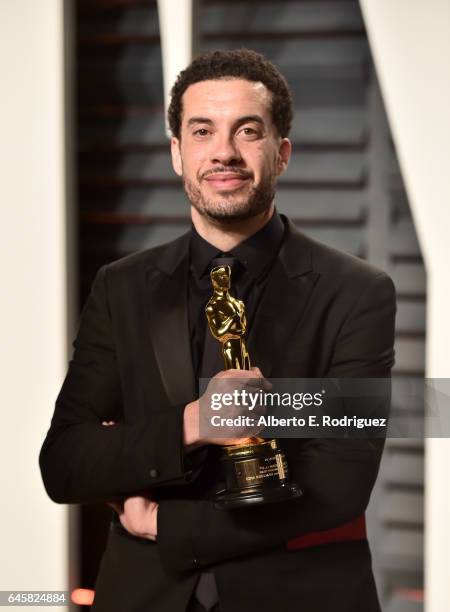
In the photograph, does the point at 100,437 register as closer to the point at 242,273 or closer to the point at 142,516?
the point at 142,516

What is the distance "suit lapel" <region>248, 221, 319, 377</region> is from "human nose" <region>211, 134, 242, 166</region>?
0.21 meters

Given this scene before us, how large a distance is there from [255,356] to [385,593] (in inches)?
27.2

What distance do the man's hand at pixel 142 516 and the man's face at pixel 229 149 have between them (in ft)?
1.63

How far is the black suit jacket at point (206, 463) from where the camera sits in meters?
1.26

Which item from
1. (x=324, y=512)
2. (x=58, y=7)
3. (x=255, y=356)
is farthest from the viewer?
(x=58, y=7)

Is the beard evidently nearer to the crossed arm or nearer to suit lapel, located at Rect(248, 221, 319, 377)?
suit lapel, located at Rect(248, 221, 319, 377)

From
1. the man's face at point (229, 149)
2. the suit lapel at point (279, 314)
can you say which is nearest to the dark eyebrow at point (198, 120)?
the man's face at point (229, 149)

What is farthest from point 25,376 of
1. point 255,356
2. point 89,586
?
point 255,356

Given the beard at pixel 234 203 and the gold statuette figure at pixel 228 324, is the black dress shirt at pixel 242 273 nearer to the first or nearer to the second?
the beard at pixel 234 203

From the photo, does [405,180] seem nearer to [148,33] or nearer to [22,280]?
[148,33]

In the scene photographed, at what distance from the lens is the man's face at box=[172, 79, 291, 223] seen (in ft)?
4.41

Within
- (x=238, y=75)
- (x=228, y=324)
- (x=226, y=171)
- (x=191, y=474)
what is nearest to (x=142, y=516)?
(x=191, y=474)

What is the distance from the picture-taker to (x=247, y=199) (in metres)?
1.36

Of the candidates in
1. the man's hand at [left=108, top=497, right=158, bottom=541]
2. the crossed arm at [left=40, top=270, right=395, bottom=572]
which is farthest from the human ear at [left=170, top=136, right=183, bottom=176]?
the man's hand at [left=108, top=497, right=158, bottom=541]
